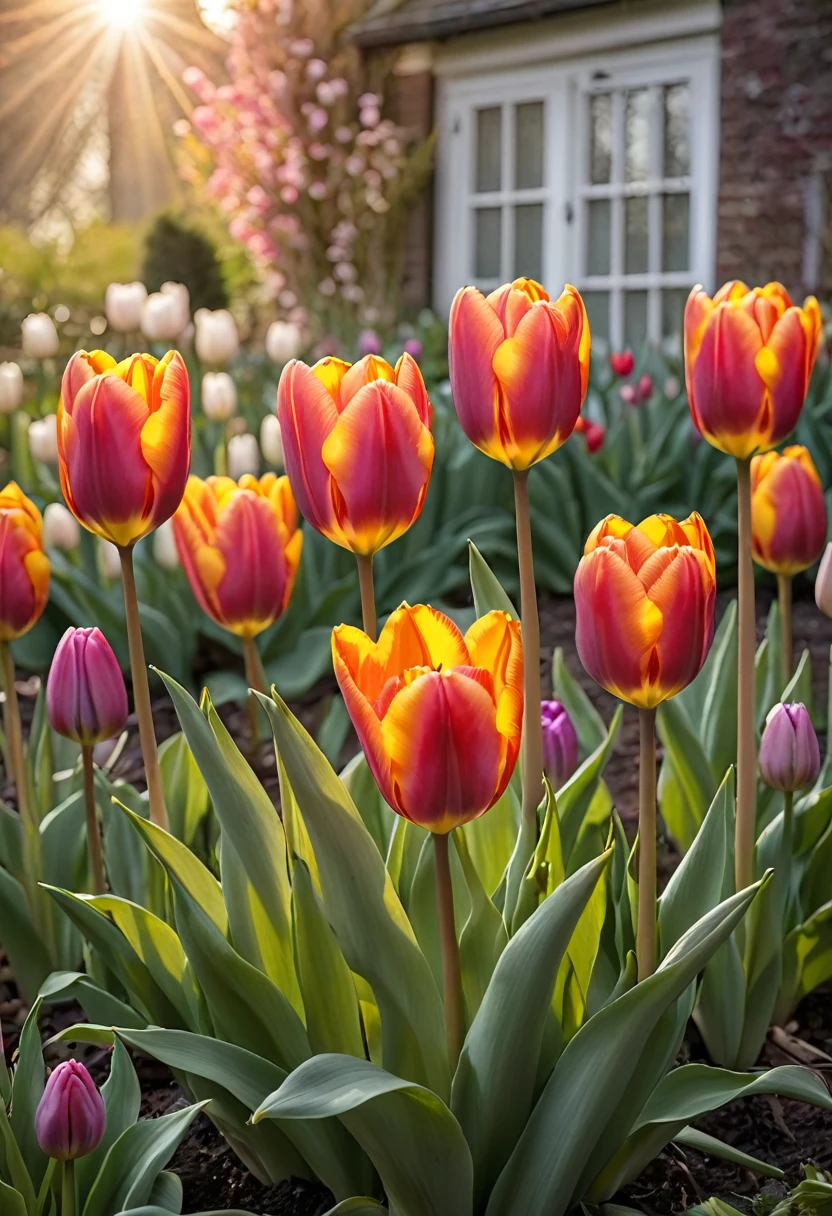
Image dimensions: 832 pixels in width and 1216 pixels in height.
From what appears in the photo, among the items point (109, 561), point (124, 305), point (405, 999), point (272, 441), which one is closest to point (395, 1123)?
point (405, 999)

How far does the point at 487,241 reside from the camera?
31.2 ft

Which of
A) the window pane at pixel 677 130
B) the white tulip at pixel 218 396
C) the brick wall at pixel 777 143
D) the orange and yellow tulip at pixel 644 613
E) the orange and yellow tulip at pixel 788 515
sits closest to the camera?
the orange and yellow tulip at pixel 644 613

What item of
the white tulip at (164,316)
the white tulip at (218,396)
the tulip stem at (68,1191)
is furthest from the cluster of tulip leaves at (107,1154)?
the white tulip at (164,316)

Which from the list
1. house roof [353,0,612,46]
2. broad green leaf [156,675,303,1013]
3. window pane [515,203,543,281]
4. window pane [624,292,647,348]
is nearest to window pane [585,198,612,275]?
window pane [624,292,647,348]

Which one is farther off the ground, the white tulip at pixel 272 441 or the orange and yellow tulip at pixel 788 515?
the white tulip at pixel 272 441

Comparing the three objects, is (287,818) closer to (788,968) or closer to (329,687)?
(788,968)

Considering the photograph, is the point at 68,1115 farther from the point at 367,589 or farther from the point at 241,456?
the point at 241,456

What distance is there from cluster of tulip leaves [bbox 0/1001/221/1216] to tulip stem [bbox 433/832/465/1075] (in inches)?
8.8

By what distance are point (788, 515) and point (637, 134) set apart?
7755 millimetres

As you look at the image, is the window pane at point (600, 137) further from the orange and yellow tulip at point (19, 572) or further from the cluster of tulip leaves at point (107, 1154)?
the cluster of tulip leaves at point (107, 1154)

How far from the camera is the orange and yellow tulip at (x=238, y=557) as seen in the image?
1493mm

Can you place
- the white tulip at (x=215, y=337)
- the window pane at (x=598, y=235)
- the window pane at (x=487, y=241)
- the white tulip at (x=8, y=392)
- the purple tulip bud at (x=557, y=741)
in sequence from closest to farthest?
1. the purple tulip bud at (x=557, y=741)
2. the white tulip at (x=8, y=392)
3. the white tulip at (x=215, y=337)
4. the window pane at (x=598, y=235)
5. the window pane at (x=487, y=241)

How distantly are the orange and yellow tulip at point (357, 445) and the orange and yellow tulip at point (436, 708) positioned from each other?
172mm

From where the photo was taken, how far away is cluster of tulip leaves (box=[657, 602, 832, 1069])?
136 centimetres
